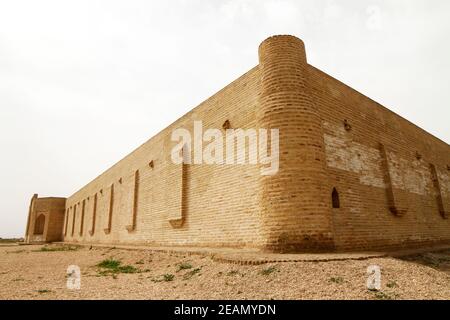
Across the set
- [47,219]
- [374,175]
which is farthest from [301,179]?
[47,219]

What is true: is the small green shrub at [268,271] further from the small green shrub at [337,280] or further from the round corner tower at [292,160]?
the round corner tower at [292,160]

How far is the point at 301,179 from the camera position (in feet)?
20.5

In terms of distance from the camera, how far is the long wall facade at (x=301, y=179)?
626 cm

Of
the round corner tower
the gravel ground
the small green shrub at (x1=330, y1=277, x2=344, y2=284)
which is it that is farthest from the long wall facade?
the small green shrub at (x1=330, y1=277, x2=344, y2=284)

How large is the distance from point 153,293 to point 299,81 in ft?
17.7

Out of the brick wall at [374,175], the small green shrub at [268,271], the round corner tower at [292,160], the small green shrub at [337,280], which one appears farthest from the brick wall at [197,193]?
the small green shrub at [337,280]

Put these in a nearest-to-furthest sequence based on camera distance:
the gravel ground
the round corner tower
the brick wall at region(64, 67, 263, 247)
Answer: the gravel ground < the round corner tower < the brick wall at region(64, 67, 263, 247)

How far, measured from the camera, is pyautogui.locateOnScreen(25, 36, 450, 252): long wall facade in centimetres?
626

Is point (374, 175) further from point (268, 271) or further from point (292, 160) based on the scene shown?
point (268, 271)

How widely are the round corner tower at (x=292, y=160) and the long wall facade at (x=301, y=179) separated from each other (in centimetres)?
2

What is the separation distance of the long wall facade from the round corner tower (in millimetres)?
21

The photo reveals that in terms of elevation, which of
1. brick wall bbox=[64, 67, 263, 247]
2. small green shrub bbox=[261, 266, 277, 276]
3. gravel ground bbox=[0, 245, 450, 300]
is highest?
brick wall bbox=[64, 67, 263, 247]

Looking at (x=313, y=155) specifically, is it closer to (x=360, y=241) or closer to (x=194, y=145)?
(x=360, y=241)

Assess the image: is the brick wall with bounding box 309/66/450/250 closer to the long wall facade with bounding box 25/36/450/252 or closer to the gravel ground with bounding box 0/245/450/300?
the long wall facade with bounding box 25/36/450/252
